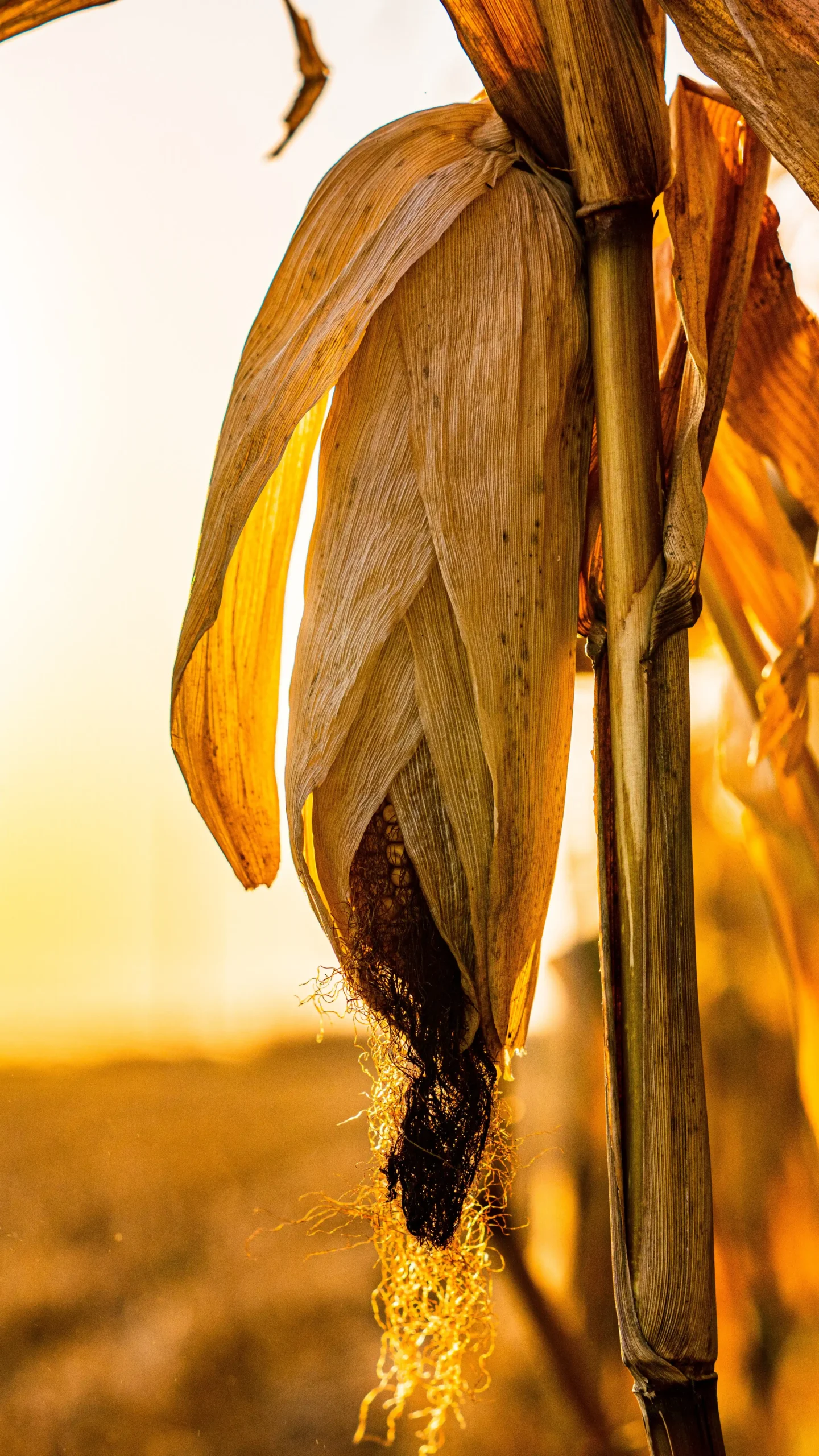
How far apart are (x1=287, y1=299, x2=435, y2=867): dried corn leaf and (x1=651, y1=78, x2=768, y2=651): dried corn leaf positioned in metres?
0.07

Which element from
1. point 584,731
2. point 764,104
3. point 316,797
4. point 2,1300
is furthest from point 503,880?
point 2,1300

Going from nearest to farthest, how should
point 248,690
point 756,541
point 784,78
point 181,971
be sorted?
point 784,78, point 248,690, point 756,541, point 181,971

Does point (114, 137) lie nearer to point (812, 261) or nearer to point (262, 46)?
point (262, 46)

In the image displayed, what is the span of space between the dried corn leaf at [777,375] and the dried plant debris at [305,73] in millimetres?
210

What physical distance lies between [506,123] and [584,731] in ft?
1.42

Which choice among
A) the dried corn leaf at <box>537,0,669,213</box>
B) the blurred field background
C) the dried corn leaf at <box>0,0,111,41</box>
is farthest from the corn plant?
the blurred field background

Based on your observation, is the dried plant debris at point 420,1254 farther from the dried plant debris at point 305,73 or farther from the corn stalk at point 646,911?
the dried plant debris at point 305,73

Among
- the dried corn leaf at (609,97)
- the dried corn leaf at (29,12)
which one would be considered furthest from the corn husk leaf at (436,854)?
the dried corn leaf at (29,12)

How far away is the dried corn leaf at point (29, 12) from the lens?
30 centimetres

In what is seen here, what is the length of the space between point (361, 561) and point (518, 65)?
15 cm

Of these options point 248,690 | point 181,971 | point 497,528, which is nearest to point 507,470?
point 497,528

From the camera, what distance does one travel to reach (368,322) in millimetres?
261

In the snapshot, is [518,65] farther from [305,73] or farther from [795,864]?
[795,864]

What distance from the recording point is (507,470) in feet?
0.82
